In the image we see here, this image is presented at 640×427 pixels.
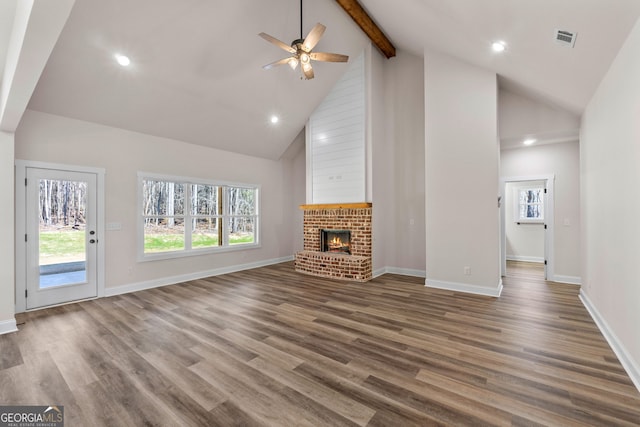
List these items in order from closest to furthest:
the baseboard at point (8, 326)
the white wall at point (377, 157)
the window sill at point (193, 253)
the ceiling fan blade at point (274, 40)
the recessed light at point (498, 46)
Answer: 1. the baseboard at point (8, 326)
2. the recessed light at point (498, 46)
3. the ceiling fan blade at point (274, 40)
4. the window sill at point (193, 253)
5. the white wall at point (377, 157)

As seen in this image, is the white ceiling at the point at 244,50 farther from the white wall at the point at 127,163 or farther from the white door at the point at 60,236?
the white door at the point at 60,236

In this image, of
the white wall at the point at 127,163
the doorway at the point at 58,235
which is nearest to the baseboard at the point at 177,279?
the white wall at the point at 127,163

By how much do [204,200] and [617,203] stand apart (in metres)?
6.21

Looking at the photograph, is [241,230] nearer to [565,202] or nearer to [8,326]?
[8,326]

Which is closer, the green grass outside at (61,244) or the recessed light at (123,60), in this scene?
the recessed light at (123,60)

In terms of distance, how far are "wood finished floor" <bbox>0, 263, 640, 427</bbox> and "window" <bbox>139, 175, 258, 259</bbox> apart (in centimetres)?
140

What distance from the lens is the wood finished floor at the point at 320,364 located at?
6.03ft

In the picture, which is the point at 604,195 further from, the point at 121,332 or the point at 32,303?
the point at 32,303

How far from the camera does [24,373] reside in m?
2.31

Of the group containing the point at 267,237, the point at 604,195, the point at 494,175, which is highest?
the point at 494,175

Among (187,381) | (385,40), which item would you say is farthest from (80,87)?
(385,40)

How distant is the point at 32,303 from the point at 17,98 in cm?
280

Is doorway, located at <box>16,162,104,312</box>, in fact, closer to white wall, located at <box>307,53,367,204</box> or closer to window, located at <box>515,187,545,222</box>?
white wall, located at <box>307,53,367,204</box>

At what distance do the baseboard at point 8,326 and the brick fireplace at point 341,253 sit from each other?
4.25 metres
